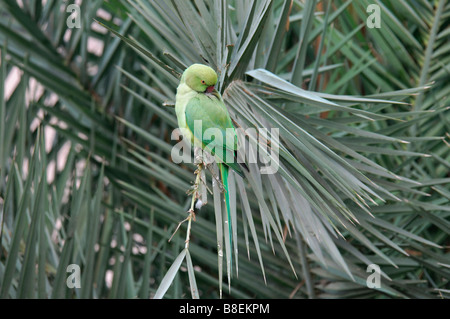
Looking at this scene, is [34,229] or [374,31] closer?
[34,229]

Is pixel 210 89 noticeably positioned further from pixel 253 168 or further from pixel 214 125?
pixel 253 168

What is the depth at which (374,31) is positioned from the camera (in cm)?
156

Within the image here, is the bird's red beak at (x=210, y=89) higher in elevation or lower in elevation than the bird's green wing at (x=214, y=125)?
higher

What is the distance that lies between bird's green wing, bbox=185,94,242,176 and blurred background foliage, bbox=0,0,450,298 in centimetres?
4

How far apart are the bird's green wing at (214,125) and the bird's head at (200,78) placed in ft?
0.08

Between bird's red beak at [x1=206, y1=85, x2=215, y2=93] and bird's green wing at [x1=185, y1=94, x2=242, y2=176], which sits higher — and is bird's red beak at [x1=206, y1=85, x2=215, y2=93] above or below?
above

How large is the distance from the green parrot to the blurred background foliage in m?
0.04

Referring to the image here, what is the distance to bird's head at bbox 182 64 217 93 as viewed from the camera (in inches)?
37.3

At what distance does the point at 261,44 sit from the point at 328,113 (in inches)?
20.5

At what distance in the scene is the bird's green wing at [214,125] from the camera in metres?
0.97

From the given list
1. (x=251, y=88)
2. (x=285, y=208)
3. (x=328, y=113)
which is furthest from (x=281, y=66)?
(x=285, y=208)

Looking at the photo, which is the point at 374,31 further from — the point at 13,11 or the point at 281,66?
the point at 13,11

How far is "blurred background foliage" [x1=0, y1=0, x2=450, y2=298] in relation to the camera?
3.38 ft

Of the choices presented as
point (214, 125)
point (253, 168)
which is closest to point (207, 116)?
point (214, 125)
